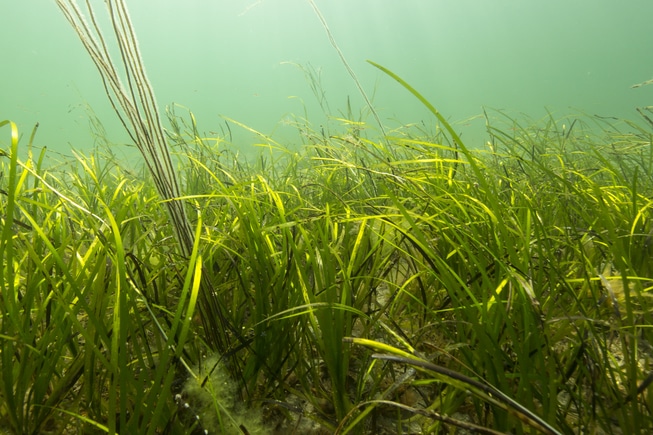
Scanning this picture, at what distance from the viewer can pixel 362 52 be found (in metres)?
77.1

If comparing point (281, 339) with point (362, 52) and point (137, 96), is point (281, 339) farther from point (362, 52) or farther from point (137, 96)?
point (362, 52)

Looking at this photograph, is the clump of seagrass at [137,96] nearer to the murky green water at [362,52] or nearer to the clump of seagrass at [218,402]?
the clump of seagrass at [218,402]

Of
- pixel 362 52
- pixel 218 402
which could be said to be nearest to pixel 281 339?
pixel 218 402

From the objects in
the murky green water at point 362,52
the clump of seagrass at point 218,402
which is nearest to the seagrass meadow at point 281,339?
the clump of seagrass at point 218,402

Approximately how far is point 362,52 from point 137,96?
8247 centimetres

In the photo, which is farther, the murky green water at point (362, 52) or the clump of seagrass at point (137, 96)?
the murky green water at point (362, 52)

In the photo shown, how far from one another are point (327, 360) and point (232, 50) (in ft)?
306

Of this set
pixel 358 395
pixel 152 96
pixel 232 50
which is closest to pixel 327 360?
pixel 358 395

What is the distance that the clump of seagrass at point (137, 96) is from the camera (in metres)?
0.70

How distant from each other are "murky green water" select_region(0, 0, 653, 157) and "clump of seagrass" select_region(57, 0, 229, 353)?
63.7 m

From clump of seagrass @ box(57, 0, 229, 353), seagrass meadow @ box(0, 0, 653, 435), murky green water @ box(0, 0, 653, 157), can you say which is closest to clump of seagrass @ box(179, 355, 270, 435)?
seagrass meadow @ box(0, 0, 653, 435)

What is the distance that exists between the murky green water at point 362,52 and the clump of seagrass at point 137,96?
63.7 meters

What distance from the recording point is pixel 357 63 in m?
72.4

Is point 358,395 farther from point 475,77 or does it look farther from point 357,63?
point 475,77
